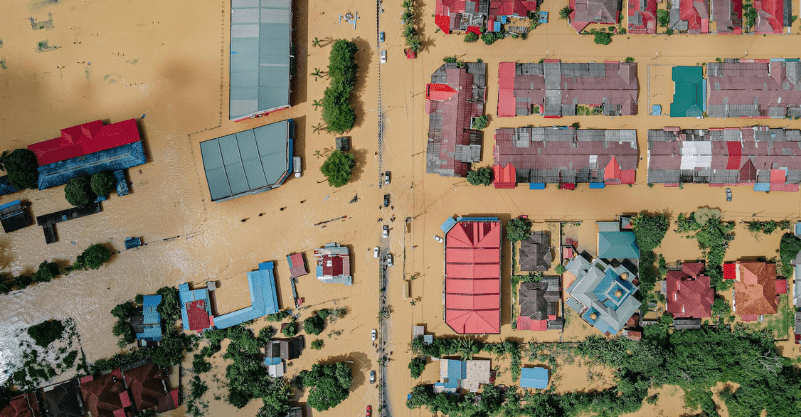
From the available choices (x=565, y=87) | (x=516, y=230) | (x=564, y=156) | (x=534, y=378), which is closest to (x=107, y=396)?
(x=534, y=378)

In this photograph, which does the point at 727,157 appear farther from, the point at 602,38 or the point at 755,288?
the point at 602,38

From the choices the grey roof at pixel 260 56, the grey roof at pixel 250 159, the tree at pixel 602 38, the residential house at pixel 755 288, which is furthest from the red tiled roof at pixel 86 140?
the residential house at pixel 755 288

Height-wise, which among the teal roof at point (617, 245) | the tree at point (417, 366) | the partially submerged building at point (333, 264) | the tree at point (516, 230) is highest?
the tree at point (516, 230)

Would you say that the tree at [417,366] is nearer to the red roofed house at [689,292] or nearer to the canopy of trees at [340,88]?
the canopy of trees at [340,88]

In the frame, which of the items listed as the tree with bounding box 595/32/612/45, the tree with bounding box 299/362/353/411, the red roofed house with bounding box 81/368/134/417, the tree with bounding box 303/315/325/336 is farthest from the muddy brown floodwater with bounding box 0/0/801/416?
the red roofed house with bounding box 81/368/134/417

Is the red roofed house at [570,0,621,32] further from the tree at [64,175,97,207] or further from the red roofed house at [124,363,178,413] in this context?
the red roofed house at [124,363,178,413]

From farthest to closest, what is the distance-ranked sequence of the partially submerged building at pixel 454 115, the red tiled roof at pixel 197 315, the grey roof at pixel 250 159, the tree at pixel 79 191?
the red tiled roof at pixel 197 315 → the partially submerged building at pixel 454 115 → the grey roof at pixel 250 159 → the tree at pixel 79 191

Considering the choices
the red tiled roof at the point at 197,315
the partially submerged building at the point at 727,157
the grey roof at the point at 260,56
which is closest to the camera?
the grey roof at the point at 260,56
